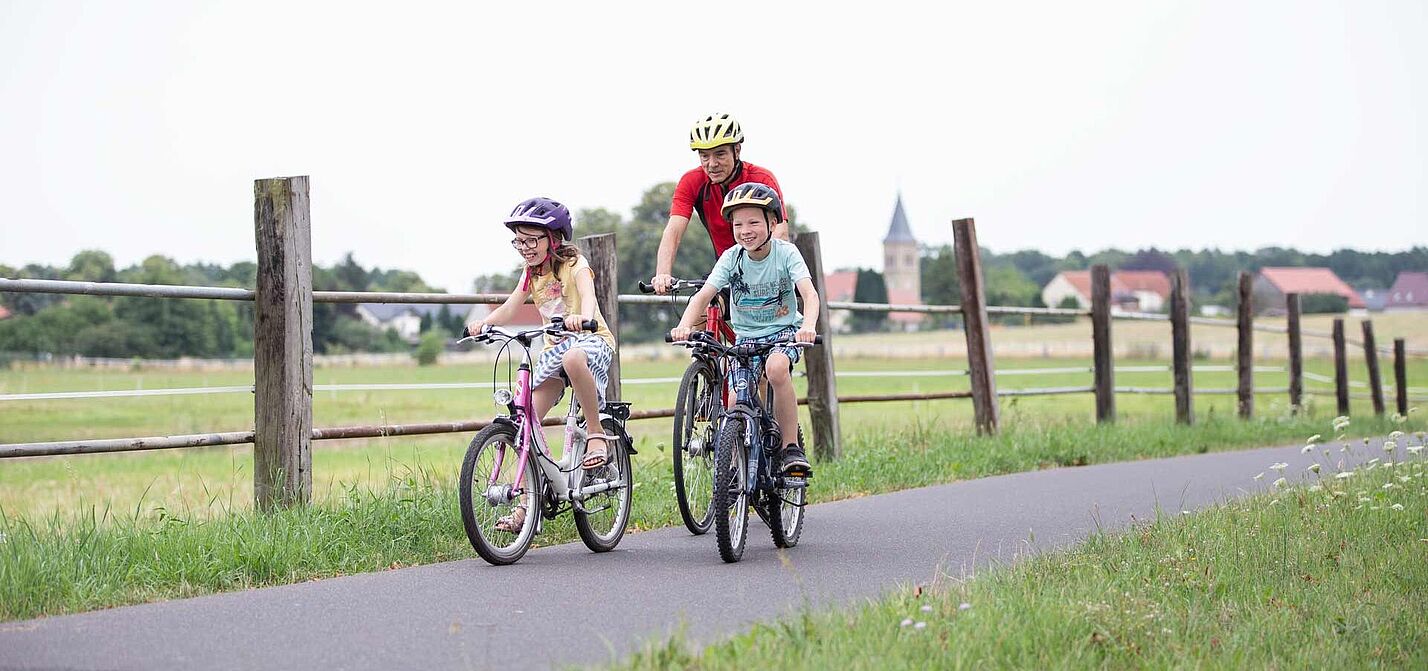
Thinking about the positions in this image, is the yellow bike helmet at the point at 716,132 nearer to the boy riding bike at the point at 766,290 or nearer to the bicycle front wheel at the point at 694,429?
the boy riding bike at the point at 766,290

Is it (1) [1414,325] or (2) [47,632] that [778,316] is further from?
(1) [1414,325]

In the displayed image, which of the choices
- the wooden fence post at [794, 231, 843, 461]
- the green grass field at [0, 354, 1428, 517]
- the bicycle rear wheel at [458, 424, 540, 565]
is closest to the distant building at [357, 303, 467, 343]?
the green grass field at [0, 354, 1428, 517]

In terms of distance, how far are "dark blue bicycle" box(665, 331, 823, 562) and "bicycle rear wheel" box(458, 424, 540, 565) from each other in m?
0.83

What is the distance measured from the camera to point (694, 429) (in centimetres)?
729

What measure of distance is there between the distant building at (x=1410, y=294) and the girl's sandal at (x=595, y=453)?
159484mm

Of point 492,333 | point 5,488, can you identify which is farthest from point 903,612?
point 5,488

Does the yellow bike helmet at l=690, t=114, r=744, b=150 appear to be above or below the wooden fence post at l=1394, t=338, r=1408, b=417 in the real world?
above

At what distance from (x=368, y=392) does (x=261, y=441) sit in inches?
1918

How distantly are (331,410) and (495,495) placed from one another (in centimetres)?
4016

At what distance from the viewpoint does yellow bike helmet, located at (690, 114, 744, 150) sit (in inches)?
301

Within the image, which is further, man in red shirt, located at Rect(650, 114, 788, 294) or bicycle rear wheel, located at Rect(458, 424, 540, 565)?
man in red shirt, located at Rect(650, 114, 788, 294)

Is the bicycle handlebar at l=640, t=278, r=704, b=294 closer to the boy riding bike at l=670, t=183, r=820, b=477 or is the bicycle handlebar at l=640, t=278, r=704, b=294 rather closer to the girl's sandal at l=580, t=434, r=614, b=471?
the boy riding bike at l=670, t=183, r=820, b=477

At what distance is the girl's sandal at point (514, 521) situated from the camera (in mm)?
6523

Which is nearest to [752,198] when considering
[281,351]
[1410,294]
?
[281,351]
